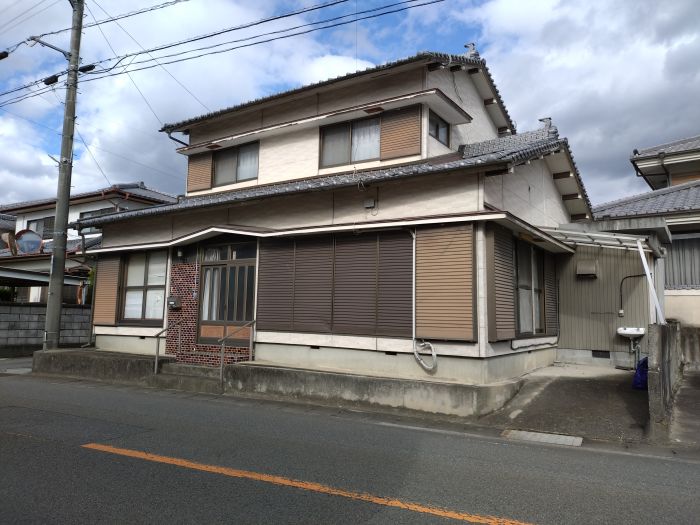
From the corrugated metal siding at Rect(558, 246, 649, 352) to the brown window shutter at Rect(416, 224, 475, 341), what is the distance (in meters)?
5.15

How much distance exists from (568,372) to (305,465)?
7.85m

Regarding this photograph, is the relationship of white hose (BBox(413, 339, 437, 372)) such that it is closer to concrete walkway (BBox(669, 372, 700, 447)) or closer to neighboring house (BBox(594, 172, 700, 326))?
concrete walkway (BBox(669, 372, 700, 447))

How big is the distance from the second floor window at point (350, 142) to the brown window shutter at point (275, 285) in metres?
3.12

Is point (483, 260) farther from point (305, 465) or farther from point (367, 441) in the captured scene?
point (305, 465)

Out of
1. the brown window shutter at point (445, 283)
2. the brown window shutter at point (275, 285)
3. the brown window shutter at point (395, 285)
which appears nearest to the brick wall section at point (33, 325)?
the brown window shutter at point (275, 285)

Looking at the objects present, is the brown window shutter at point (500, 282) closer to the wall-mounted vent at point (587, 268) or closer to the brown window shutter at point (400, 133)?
the wall-mounted vent at point (587, 268)

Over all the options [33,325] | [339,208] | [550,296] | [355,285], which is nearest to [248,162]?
[339,208]

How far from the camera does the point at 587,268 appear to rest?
12.9 m

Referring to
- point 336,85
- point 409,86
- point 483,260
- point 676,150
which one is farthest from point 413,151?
point 676,150

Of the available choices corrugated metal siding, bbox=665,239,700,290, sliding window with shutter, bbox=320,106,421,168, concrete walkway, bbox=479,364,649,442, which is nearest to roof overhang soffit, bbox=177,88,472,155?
sliding window with shutter, bbox=320,106,421,168

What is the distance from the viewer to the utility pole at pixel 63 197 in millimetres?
14672

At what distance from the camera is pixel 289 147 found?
580 inches

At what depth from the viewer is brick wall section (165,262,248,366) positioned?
12.5 m

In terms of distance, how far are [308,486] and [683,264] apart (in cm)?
1399
